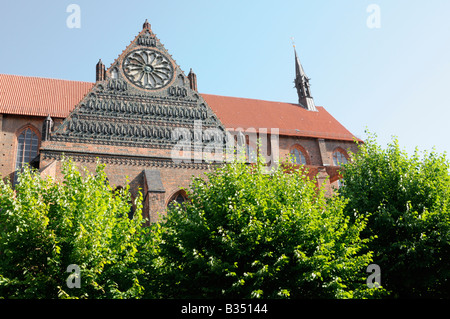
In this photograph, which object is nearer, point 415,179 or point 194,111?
point 415,179

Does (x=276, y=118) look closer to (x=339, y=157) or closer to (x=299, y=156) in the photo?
(x=299, y=156)

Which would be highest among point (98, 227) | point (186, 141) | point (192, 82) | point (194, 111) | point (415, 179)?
point (192, 82)

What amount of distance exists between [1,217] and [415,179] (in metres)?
14.3

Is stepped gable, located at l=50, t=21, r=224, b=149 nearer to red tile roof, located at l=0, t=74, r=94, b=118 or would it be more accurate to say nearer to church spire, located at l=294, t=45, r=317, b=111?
red tile roof, located at l=0, t=74, r=94, b=118

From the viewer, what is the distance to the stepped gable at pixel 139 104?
22.5 meters

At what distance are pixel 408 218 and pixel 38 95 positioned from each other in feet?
82.1

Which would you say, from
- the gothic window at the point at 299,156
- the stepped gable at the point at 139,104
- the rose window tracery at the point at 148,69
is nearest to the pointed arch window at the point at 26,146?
the stepped gable at the point at 139,104

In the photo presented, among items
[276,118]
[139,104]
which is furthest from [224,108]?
[139,104]

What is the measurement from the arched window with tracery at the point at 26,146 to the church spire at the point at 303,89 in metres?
23.9

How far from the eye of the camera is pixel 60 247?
41.1ft

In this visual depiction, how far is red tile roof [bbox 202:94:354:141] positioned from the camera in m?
35.3
